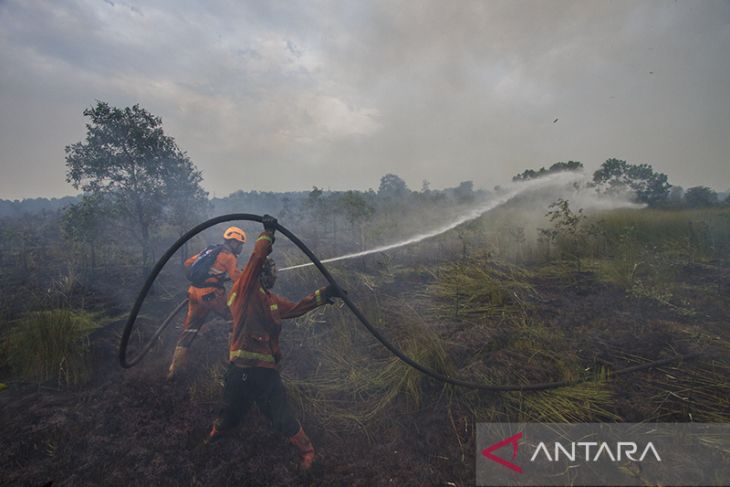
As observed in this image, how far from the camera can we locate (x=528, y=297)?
255 inches

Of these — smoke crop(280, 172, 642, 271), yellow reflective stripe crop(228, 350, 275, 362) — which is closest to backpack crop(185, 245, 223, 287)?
yellow reflective stripe crop(228, 350, 275, 362)

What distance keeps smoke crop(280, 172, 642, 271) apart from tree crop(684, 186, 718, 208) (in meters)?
3.90

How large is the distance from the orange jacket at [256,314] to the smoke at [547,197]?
734 centimetres

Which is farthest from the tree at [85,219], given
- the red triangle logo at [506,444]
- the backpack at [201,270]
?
the red triangle logo at [506,444]

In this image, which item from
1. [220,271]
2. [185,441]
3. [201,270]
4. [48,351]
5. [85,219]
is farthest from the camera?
[85,219]

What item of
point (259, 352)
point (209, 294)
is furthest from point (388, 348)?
point (209, 294)

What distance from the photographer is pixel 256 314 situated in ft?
10.5

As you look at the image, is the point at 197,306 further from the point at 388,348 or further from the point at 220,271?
the point at 388,348

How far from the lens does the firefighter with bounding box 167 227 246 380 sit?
460 centimetres

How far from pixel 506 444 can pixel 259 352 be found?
2652 mm

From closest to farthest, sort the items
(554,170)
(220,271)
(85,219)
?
1. (220,271)
2. (85,219)
3. (554,170)

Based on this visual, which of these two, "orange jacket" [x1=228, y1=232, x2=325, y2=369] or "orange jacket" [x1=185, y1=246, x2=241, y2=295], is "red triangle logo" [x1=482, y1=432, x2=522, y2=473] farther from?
"orange jacket" [x1=185, y1=246, x2=241, y2=295]

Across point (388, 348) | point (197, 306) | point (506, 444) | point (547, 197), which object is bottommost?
point (506, 444)

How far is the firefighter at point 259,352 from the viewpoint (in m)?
3.08
